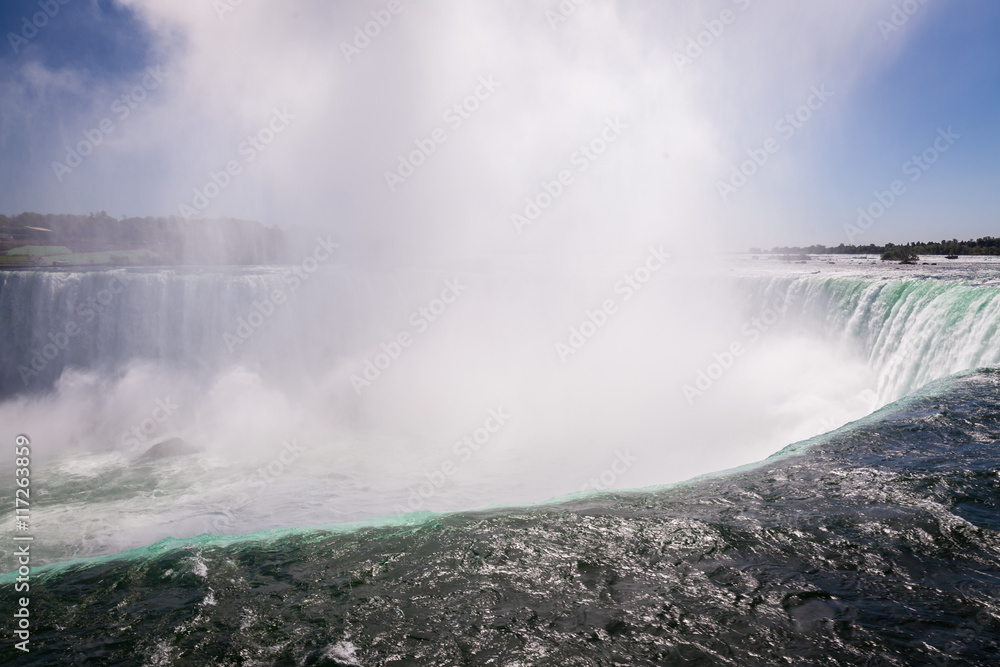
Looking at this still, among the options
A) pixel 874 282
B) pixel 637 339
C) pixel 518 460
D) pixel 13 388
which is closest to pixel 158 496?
pixel 518 460

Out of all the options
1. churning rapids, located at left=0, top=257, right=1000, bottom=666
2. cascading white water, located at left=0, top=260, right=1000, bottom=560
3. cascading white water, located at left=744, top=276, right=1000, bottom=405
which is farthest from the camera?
cascading white water, located at left=0, top=260, right=1000, bottom=560

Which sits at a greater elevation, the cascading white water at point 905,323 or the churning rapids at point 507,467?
the cascading white water at point 905,323

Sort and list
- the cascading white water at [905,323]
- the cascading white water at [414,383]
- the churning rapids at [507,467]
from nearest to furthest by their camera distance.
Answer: the churning rapids at [507,467] → the cascading white water at [905,323] → the cascading white water at [414,383]

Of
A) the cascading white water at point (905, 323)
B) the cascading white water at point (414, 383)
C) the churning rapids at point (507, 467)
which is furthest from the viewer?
the cascading white water at point (414, 383)

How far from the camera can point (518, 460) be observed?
520 inches

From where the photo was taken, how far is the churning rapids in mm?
2701

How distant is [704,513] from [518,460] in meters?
9.59

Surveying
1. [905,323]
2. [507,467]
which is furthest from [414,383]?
[905,323]

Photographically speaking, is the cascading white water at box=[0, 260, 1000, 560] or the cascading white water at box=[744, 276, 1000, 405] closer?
the cascading white water at box=[744, 276, 1000, 405]

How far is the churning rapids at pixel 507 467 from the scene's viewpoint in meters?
2.70

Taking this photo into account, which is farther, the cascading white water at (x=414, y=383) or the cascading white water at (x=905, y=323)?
the cascading white water at (x=414, y=383)

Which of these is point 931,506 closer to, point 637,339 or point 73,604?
point 73,604

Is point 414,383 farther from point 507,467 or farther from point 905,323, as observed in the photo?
point 905,323

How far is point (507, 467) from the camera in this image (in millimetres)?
12750
